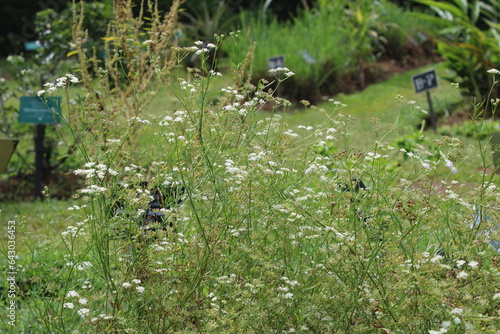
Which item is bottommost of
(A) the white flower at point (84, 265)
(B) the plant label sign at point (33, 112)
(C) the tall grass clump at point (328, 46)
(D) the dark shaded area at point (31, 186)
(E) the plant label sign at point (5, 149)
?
(D) the dark shaded area at point (31, 186)

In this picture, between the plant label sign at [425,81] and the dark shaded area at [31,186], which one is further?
the plant label sign at [425,81]

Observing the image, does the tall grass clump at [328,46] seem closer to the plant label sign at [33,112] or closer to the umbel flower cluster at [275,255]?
the plant label sign at [33,112]

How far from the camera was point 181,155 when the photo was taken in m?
2.83

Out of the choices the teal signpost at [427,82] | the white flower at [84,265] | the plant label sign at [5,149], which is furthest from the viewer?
the teal signpost at [427,82]

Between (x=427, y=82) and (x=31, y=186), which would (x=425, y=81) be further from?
(x=31, y=186)

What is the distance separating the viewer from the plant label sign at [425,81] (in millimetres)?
7328

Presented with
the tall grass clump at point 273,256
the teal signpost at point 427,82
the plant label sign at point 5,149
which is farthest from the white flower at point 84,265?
the teal signpost at point 427,82

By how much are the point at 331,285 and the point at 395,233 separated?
0.31 m

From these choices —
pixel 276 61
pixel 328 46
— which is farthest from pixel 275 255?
pixel 328 46

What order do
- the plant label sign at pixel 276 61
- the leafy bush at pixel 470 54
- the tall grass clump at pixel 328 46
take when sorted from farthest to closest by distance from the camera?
the tall grass clump at pixel 328 46, the leafy bush at pixel 470 54, the plant label sign at pixel 276 61

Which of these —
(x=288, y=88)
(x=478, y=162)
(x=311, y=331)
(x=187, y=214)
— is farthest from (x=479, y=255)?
(x=288, y=88)

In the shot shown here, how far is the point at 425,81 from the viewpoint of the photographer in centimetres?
739

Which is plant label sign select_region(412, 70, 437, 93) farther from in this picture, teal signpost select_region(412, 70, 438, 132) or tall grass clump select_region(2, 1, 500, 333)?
tall grass clump select_region(2, 1, 500, 333)

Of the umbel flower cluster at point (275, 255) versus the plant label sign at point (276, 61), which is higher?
the umbel flower cluster at point (275, 255)
